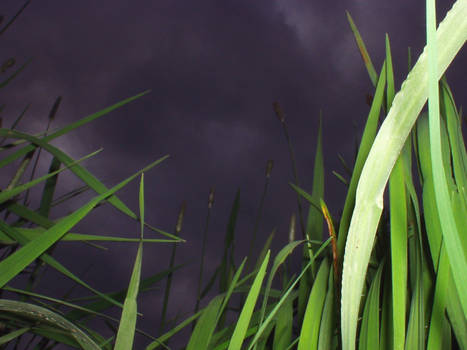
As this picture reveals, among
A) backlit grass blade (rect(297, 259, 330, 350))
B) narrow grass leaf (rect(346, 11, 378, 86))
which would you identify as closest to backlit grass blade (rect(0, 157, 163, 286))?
backlit grass blade (rect(297, 259, 330, 350))

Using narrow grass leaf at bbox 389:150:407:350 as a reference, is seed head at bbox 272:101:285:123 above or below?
above

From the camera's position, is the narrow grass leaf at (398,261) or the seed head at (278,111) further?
the seed head at (278,111)

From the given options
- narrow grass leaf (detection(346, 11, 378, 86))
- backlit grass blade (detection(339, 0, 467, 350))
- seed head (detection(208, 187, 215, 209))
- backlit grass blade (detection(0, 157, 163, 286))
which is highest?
narrow grass leaf (detection(346, 11, 378, 86))

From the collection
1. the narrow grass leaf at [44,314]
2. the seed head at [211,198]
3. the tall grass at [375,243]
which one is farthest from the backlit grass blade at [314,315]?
the seed head at [211,198]

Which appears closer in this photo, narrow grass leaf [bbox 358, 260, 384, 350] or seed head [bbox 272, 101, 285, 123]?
narrow grass leaf [bbox 358, 260, 384, 350]

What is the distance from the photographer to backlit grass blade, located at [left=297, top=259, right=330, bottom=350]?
33 cm

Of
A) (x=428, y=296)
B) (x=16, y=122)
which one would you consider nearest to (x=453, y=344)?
(x=428, y=296)

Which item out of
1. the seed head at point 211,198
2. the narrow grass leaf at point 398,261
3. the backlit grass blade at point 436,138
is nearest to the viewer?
the backlit grass blade at point 436,138

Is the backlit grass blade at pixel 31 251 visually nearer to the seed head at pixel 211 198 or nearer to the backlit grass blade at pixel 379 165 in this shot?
the backlit grass blade at pixel 379 165

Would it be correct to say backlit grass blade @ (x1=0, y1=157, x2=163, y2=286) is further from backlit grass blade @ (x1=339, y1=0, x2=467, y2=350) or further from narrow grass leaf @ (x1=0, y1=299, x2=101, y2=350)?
backlit grass blade @ (x1=339, y1=0, x2=467, y2=350)

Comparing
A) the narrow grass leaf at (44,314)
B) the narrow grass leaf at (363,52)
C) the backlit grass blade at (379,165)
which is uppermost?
the narrow grass leaf at (363,52)

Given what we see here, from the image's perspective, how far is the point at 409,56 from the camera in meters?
0.45

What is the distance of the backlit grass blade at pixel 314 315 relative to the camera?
334 mm

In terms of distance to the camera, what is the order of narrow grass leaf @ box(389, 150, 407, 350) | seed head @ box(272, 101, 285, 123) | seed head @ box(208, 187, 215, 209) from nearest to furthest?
1. narrow grass leaf @ box(389, 150, 407, 350)
2. seed head @ box(272, 101, 285, 123)
3. seed head @ box(208, 187, 215, 209)
